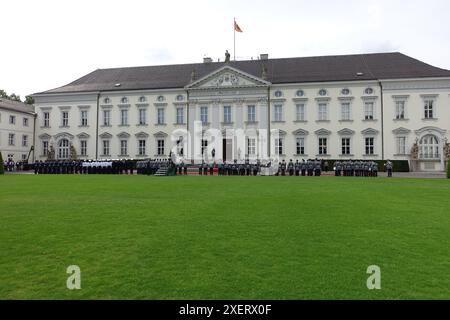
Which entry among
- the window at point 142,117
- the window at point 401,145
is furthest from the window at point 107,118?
the window at point 401,145

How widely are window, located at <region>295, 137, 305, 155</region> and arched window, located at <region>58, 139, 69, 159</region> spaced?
28.4m

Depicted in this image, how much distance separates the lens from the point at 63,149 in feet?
152

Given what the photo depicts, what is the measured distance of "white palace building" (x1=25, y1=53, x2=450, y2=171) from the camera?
124ft

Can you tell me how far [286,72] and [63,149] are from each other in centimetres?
2939

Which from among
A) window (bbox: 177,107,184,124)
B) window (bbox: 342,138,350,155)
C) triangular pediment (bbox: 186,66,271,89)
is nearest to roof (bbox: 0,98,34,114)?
window (bbox: 177,107,184,124)

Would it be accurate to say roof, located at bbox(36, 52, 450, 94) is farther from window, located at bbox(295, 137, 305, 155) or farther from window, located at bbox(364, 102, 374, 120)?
window, located at bbox(295, 137, 305, 155)

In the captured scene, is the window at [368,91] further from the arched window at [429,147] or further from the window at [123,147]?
the window at [123,147]

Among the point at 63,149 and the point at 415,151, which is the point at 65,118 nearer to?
the point at 63,149

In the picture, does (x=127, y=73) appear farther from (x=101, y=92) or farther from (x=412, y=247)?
(x=412, y=247)

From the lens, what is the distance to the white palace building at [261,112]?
124 feet

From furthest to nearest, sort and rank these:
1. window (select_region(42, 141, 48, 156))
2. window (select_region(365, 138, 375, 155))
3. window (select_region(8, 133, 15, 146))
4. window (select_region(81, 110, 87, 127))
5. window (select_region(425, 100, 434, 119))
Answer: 1. window (select_region(42, 141, 48, 156))
2. window (select_region(81, 110, 87, 127))
3. window (select_region(8, 133, 15, 146))
4. window (select_region(365, 138, 375, 155))
5. window (select_region(425, 100, 434, 119))

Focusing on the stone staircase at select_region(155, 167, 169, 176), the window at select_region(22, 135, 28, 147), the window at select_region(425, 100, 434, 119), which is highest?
the window at select_region(425, 100, 434, 119)

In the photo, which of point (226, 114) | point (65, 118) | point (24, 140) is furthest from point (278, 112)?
point (24, 140)
